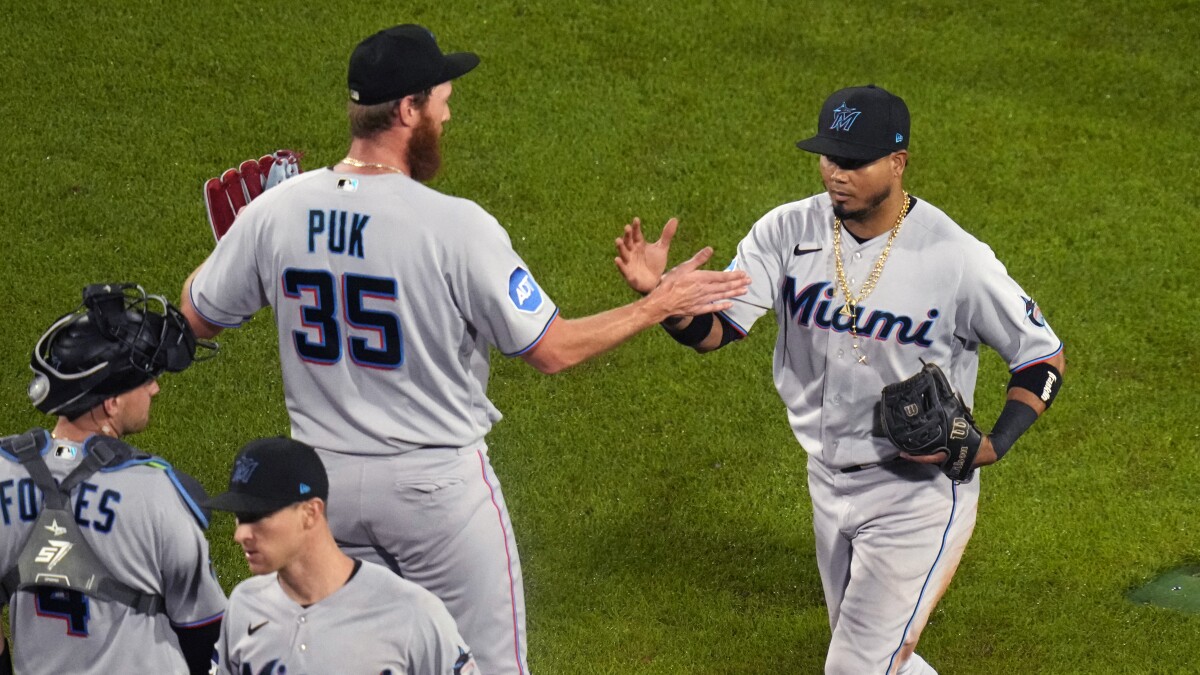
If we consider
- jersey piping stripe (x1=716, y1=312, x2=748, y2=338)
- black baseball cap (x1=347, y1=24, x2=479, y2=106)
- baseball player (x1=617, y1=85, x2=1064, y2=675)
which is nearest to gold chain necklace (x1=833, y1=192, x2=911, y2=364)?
baseball player (x1=617, y1=85, x2=1064, y2=675)

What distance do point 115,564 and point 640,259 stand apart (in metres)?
1.61

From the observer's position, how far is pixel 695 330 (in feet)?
14.2

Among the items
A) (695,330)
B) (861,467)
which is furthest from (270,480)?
(861,467)

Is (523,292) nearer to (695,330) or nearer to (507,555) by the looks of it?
(507,555)

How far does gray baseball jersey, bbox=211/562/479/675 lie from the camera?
3066 mm

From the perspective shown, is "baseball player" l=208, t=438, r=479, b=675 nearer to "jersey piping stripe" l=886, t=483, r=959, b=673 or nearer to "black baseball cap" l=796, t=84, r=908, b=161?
"jersey piping stripe" l=886, t=483, r=959, b=673

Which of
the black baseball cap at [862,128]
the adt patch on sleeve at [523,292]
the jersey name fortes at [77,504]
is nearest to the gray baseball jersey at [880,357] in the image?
the black baseball cap at [862,128]

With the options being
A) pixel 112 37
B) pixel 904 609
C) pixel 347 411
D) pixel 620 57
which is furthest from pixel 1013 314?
pixel 112 37

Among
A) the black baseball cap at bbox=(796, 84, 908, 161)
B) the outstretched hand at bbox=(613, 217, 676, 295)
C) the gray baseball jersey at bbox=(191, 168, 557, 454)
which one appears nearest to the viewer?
the gray baseball jersey at bbox=(191, 168, 557, 454)

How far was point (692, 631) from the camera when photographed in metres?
5.62

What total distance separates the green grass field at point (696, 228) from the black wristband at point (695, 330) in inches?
64.2

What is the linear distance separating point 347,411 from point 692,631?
238 centimetres

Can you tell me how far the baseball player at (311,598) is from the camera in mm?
3049

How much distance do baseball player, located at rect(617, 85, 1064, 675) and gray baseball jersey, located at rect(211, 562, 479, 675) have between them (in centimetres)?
141
